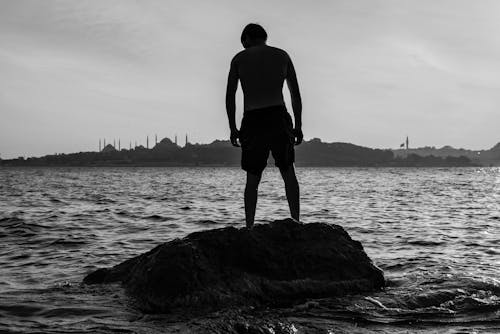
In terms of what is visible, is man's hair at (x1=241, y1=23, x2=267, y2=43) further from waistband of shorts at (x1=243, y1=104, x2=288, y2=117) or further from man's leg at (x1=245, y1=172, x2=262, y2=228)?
man's leg at (x1=245, y1=172, x2=262, y2=228)

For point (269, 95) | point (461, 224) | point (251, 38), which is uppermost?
point (251, 38)

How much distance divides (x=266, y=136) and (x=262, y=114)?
0.28 metres

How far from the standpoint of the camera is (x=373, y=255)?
9.30 m

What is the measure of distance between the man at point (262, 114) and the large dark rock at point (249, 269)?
692mm

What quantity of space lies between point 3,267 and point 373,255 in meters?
5.94

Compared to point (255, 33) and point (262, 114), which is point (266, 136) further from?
point (255, 33)

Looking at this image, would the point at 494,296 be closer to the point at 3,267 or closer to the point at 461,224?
the point at 3,267

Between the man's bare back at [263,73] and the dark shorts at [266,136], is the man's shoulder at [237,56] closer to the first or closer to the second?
the man's bare back at [263,73]

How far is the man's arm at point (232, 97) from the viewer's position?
6973 millimetres

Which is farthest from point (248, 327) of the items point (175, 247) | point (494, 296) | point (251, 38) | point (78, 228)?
point (78, 228)

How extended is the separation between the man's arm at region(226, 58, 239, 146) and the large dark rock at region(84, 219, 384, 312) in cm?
133

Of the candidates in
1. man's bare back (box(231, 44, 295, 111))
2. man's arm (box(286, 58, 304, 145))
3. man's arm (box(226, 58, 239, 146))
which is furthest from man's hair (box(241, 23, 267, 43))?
man's arm (box(286, 58, 304, 145))

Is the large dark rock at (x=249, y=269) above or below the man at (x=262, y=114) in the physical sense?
below

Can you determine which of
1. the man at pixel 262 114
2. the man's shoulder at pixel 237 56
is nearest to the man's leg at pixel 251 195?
the man at pixel 262 114
